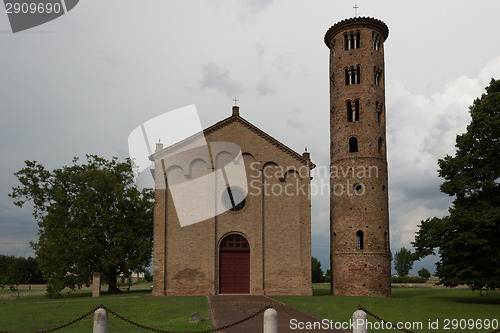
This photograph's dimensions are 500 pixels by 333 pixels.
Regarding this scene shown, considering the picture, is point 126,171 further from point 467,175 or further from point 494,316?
point 494,316

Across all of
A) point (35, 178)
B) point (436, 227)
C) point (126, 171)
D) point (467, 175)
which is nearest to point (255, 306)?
point (436, 227)

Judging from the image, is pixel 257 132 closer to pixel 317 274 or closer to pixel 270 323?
pixel 270 323

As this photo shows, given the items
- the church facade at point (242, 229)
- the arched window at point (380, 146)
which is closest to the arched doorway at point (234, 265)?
the church facade at point (242, 229)

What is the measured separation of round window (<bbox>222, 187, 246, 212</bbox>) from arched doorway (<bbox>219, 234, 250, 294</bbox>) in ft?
6.39

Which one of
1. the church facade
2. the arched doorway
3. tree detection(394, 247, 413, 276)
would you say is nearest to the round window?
the church facade

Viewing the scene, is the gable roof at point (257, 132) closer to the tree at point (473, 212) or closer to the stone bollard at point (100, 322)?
the tree at point (473, 212)

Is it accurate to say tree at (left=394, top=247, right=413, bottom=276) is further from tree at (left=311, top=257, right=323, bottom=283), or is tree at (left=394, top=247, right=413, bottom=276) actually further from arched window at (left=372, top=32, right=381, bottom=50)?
arched window at (left=372, top=32, right=381, bottom=50)

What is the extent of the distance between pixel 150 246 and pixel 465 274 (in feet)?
76.4

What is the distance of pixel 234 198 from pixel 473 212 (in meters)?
14.6

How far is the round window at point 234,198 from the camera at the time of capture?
29.1 meters

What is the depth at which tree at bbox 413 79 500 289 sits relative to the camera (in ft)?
76.5

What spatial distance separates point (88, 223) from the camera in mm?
33562

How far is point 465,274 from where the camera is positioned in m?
23.7

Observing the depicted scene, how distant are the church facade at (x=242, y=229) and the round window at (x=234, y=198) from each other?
0.22 feet
